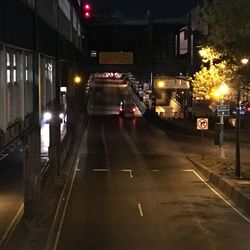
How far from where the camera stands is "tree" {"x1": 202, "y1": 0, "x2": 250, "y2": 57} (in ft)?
73.0

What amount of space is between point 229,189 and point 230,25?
298 inches

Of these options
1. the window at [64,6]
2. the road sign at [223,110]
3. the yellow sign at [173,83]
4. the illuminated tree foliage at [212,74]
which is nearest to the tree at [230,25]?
the illuminated tree foliage at [212,74]

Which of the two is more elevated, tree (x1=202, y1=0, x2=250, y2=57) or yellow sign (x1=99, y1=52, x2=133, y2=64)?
yellow sign (x1=99, y1=52, x2=133, y2=64)

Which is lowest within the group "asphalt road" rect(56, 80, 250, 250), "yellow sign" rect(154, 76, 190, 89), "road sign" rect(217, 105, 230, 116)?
"asphalt road" rect(56, 80, 250, 250)

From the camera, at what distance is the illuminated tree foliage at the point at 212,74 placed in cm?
2675

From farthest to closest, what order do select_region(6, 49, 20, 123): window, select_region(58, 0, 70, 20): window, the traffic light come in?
1. select_region(58, 0, 70, 20): window
2. the traffic light
3. select_region(6, 49, 20, 123): window

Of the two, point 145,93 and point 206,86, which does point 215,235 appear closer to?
point 206,86

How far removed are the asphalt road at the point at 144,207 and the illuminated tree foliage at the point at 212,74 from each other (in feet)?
15.2

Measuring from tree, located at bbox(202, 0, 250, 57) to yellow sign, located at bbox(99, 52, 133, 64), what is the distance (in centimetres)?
7180

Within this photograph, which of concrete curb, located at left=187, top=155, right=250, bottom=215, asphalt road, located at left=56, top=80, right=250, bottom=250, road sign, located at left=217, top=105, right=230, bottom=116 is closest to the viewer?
asphalt road, located at left=56, top=80, right=250, bottom=250

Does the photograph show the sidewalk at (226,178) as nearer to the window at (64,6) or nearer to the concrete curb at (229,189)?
the concrete curb at (229,189)

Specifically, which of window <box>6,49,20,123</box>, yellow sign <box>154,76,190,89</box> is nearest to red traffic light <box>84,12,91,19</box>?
window <box>6,49,20,123</box>

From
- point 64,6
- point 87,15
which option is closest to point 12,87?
point 87,15

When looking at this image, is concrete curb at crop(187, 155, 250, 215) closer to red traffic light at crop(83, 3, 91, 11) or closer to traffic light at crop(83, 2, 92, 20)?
traffic light at crop(83, 2, 92, 20)
